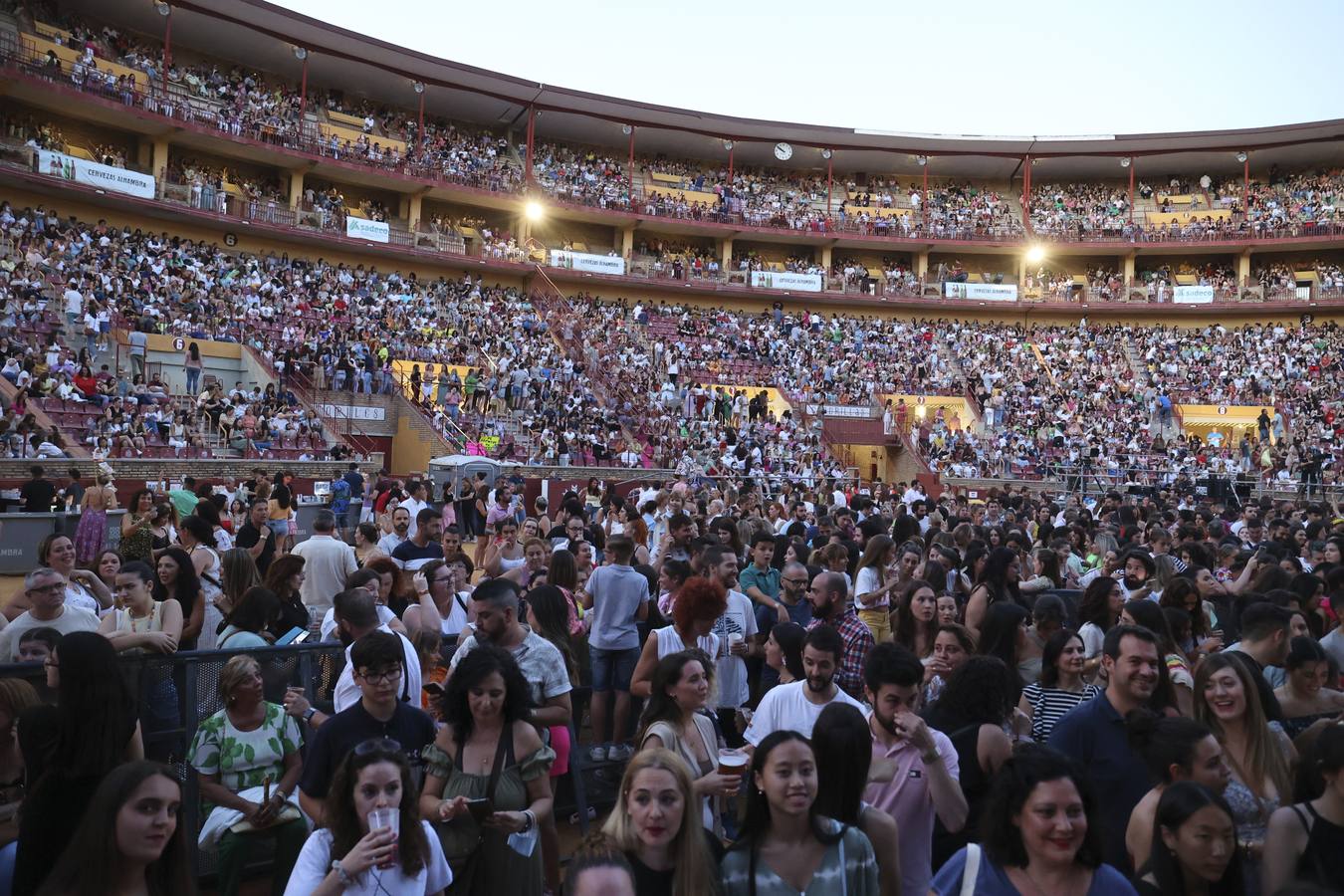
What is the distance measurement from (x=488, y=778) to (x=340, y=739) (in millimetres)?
631

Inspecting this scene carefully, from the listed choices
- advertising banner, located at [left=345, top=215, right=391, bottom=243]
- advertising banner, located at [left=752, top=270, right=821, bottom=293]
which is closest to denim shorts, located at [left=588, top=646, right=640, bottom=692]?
advertising banner, located at [left=345, top=215, right=391, bottom=243]

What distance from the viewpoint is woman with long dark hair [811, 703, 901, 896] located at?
3256mm

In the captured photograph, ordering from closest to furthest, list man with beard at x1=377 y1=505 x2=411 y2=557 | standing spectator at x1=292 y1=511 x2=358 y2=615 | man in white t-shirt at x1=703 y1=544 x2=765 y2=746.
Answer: man in white t-shirt at x1=703 y1=544 x2=765 y2=746
standing spectator at x1=292 y1=511 x2=358 y2=615
man with beard at x1=377 y1=505 x2=411 y2=557

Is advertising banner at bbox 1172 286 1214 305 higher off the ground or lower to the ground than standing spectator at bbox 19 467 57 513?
higher

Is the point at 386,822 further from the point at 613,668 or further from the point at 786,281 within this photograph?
the point at 786,281

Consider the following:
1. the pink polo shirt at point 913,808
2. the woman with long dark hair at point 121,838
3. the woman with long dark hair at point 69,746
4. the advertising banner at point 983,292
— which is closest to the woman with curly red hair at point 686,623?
the pink polo shirt at point 913,808

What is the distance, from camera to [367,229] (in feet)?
112

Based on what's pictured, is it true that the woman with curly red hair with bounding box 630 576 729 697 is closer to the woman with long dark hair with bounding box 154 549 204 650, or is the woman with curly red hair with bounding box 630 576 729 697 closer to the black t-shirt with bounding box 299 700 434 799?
the black t-shirt with bounding box 299 700 434 799

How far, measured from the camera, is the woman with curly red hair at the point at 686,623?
5.41 metres

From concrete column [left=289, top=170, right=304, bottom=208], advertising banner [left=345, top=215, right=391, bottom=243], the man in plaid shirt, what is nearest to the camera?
the man in plaid shirt

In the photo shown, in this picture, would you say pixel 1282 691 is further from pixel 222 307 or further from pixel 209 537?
pixel 222 307

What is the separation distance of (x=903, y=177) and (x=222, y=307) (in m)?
32.4

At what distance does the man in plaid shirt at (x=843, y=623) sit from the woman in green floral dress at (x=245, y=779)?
8.97 feet

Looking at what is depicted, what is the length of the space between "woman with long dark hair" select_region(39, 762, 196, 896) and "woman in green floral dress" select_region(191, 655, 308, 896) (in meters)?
1.14
